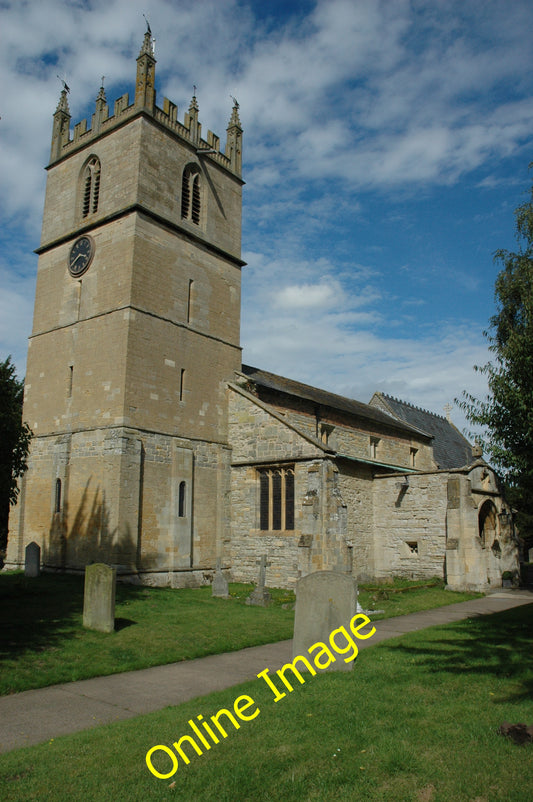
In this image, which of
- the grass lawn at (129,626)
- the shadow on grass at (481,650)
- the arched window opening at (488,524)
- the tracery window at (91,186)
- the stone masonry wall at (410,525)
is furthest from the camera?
the arched window opening at (488,524)

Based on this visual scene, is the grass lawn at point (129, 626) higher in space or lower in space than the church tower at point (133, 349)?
lower

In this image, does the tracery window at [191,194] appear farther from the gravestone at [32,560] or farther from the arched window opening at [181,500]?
the gravestone at [32,560]

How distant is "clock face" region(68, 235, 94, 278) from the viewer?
75.5ft

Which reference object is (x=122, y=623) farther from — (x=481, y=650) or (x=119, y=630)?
(x=481, y=650)

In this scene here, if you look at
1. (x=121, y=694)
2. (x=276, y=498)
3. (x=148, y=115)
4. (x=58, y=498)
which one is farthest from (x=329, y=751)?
(x=148, y=115)

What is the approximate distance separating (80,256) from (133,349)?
5647 mm

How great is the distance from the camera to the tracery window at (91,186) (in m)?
24.0

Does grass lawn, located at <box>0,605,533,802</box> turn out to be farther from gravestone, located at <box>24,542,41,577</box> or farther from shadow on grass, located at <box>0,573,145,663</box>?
gravestone, located at <box>24,542,41,577</box>

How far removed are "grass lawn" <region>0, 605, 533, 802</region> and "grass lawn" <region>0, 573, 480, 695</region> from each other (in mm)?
2950

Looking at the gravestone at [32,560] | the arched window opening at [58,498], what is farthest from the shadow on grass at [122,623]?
the arched window opening at [58,498]

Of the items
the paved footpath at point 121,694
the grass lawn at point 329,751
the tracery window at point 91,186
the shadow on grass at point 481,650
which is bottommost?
the paved footpath at point 121,694

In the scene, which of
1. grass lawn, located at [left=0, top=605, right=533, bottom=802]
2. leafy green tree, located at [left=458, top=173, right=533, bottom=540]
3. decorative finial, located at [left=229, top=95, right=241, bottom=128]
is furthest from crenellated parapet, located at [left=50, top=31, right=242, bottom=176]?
grass lawn, located at [left=0, top=605, right=533, bottom=802]

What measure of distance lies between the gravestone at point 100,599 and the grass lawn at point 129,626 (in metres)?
0.22

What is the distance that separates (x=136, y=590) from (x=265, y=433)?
7.66 m
